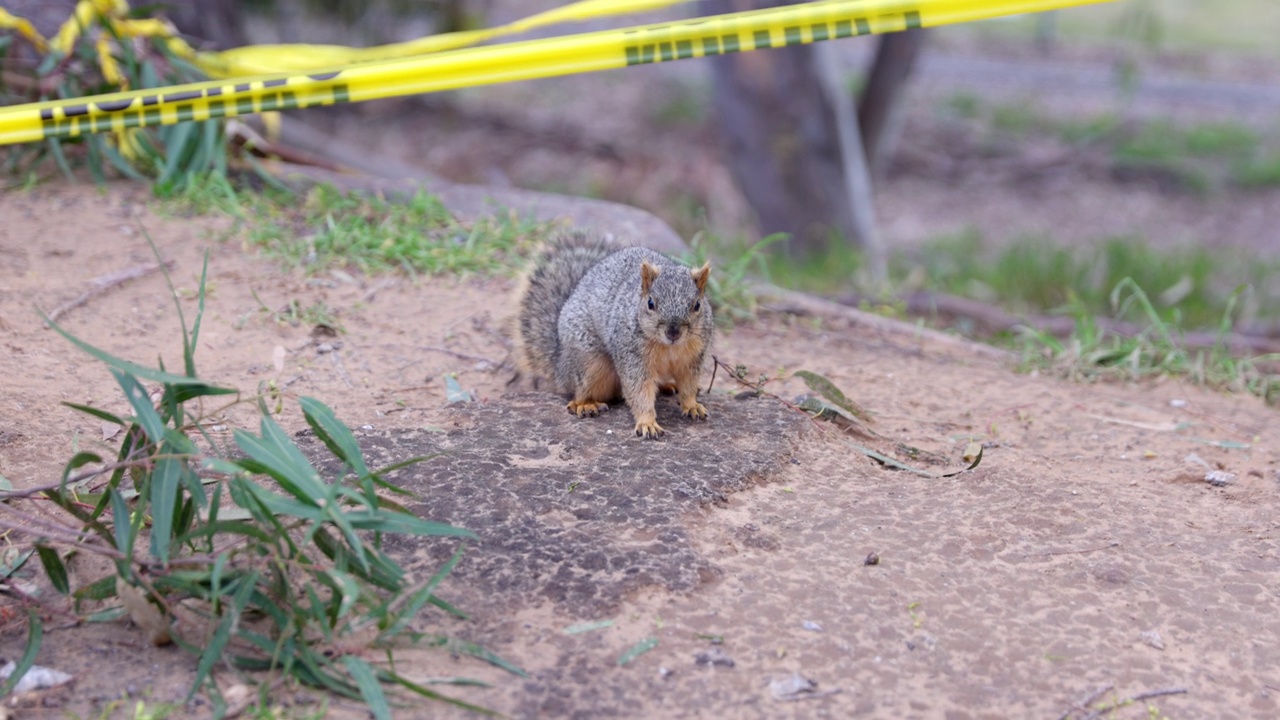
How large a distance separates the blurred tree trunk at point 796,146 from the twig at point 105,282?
14.1ft

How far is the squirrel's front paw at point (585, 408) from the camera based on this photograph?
3598 millimetres

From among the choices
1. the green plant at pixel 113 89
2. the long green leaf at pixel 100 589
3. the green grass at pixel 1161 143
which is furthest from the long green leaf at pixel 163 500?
the green grass at pixel 1161 143

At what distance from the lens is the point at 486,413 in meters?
3.52

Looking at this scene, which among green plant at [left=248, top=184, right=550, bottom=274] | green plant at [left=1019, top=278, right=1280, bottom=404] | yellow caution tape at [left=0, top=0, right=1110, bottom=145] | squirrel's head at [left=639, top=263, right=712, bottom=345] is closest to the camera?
squirrel's head at [left=639, top=263, right=712, bottom=345]

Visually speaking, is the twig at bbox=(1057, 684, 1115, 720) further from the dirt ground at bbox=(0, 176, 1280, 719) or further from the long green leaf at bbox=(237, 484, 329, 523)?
the long green leaf at bbox=(237, 484, 329, 523)

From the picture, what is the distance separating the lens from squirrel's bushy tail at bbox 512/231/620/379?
386cm

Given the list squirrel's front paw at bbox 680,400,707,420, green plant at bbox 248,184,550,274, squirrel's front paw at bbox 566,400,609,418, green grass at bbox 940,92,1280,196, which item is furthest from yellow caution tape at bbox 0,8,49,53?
green grass at bbox 940,92,1280,196

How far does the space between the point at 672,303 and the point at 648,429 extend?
0.38 metres

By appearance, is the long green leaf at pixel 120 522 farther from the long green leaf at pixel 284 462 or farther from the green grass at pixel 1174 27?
the green grass at pixel 1174 27

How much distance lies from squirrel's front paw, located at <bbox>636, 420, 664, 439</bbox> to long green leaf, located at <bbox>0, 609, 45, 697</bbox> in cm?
165

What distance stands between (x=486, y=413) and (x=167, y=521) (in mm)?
1321

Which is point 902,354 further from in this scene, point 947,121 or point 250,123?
point 947,121

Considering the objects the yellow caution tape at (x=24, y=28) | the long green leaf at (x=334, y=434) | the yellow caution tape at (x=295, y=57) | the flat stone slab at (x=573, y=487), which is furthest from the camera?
the yellow caution tape at (x=295, y=57)

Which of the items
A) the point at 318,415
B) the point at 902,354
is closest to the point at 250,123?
the point at 902,354
